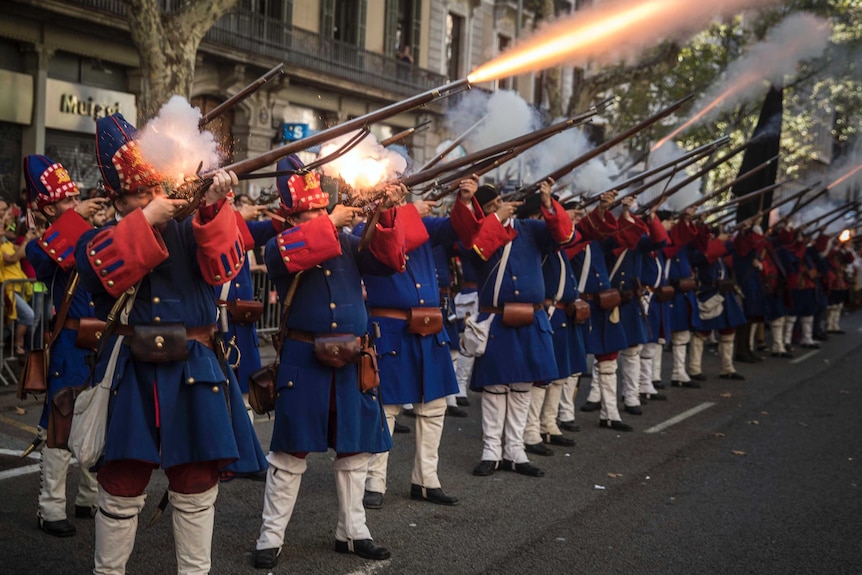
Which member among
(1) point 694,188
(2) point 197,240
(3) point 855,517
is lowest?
(3) point 855,517

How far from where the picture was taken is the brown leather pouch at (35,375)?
5.35 metres

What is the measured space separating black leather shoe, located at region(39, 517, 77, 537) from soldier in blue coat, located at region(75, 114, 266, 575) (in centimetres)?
145

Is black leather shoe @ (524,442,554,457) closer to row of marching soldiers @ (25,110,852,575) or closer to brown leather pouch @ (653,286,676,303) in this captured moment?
row of marching soldiers @ (25,110,852,575)

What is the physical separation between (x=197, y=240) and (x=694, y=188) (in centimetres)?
1103

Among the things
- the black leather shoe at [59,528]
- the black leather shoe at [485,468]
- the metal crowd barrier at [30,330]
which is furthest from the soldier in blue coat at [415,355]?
the metal crowd barrier at [30,330]

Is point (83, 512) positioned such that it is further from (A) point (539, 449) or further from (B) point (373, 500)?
(A) point (539, 449)

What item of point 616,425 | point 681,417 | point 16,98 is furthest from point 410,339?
point 16,98

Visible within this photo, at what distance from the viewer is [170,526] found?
225 inches

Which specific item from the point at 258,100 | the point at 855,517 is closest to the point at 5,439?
the point at 855,517

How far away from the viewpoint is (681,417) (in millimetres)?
9930

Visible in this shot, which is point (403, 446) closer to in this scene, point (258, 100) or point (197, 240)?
point (197, 240)

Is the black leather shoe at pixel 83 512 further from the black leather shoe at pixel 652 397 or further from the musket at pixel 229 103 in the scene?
the black leather shoe at pixel 652 397

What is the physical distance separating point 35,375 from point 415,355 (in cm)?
230

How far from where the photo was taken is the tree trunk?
11.6 metres
